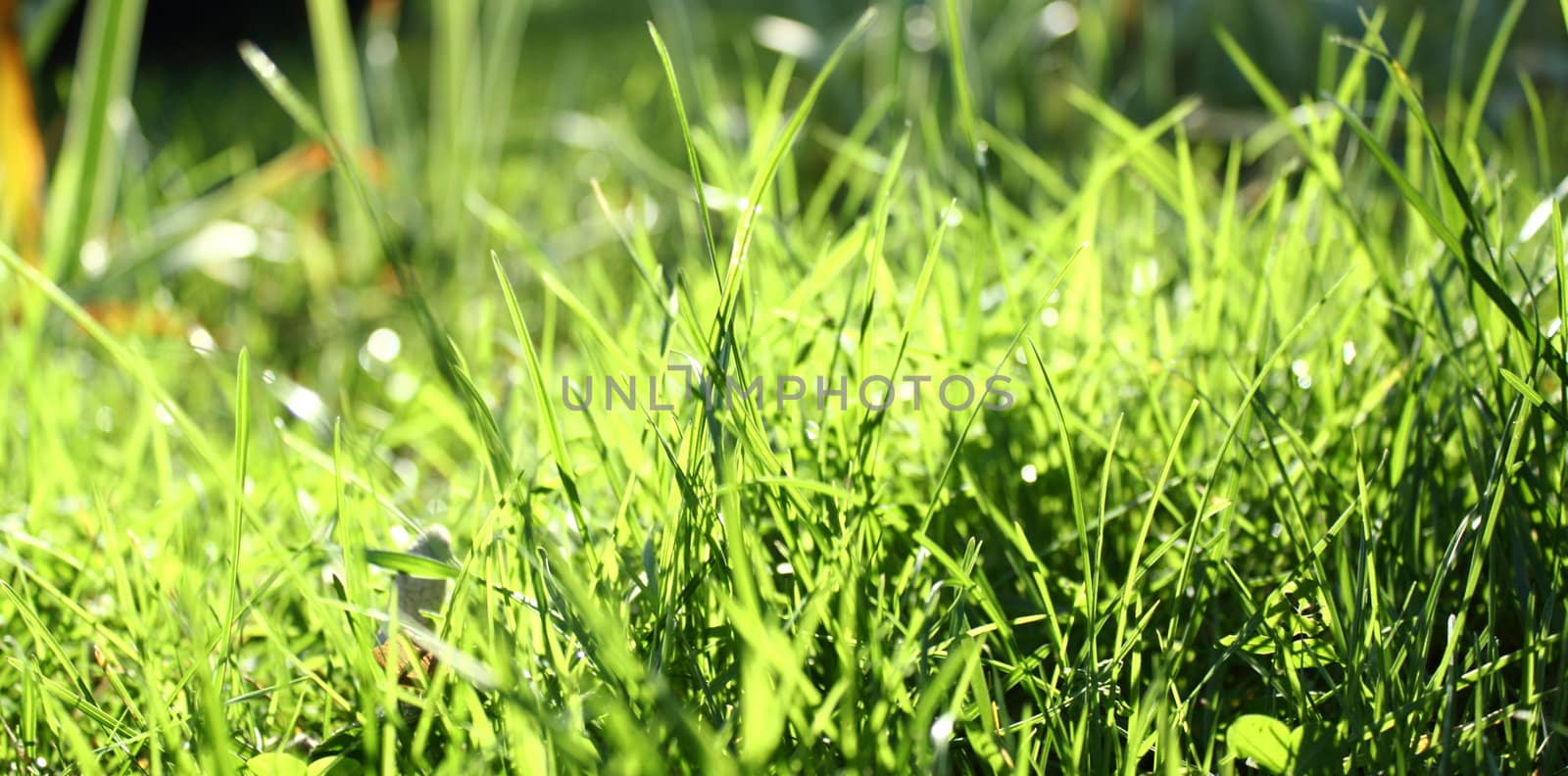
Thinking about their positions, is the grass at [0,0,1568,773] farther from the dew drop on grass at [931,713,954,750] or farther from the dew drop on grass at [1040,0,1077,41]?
the dew drop on grass at [1040,0,1077,41]

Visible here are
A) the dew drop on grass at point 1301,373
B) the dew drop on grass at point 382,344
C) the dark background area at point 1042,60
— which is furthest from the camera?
the dark background area at point 1042,60

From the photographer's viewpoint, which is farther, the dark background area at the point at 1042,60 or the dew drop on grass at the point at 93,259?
the dark background area at the point at 1042,60

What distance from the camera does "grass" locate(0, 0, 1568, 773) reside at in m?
0.58

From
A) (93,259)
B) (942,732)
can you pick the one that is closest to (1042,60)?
(93,259)

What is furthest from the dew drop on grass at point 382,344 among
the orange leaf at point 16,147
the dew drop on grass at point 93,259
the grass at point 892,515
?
the orange leaf at point 16,147

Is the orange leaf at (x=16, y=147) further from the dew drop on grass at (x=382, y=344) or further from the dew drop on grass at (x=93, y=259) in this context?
the dew drop on grass at (x=382, y=344)

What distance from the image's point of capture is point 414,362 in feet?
5.26

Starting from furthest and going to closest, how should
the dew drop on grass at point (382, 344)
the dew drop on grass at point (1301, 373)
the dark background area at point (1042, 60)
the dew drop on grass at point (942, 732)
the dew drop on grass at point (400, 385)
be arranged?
1. the dark background area at point (1042, 60)
2. the dew drop on grass at point (382, 344)
3. the dew drop on grass at point (400, 385)
4. the dew drop on grass at point (1301, 373)
5. the dew drop on grass at point (942, 732)

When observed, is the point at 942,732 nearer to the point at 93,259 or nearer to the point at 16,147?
the point at 93,259

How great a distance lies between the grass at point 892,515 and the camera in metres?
0.58

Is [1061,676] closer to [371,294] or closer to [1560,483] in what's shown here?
[1560,483]

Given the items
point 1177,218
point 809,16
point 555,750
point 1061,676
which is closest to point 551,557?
point 555,750

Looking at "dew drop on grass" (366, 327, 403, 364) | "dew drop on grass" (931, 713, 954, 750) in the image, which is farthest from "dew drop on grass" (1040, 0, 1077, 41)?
"dew drop on grass" (931, 713, 954, 750)

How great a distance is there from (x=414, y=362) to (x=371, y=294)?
29cm
